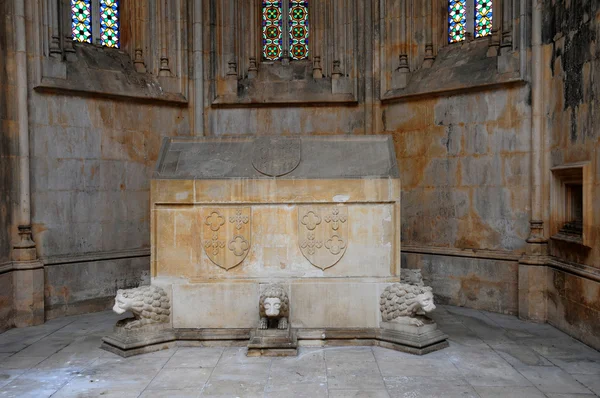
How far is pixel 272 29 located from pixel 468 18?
3.78 metres

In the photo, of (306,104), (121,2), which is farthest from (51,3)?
(306,104)

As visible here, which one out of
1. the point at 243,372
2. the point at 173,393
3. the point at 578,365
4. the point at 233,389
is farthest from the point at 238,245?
the point at 578,365

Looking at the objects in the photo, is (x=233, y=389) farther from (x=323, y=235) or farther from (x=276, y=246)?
(x=323, y=235)

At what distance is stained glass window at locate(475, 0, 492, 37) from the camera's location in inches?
349

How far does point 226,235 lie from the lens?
6.32 m

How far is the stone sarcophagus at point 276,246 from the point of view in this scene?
6.29 metres

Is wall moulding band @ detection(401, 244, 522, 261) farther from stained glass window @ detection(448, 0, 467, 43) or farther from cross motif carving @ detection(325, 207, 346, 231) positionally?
stained glass window @ detection(448, 0, 467, 43)

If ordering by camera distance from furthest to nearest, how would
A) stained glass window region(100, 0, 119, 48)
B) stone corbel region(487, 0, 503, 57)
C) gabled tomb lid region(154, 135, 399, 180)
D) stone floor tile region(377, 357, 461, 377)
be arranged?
stained glass window region(100, 0, 119, 48)
stone corbel region(487, 0, 503, 57)
gabled tomb lid region(154, 135, 399, 180)
stone floor tile region(377, 357, 461, 377)

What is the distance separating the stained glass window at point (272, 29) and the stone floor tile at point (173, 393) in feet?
24.1

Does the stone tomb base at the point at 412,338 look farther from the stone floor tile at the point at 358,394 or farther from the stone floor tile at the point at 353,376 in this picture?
the stone floor tile at the point at 358,394

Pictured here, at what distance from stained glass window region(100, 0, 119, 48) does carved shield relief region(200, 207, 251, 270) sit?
502 cm

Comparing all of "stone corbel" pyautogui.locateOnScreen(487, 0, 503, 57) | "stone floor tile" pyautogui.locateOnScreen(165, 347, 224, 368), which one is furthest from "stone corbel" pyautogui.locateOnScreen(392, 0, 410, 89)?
"stone floor tile" pyautogui.locateOnScreen(165, 347, 224, 368)

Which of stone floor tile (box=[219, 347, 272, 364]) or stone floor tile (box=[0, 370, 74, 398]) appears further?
stone floor tile (box=[219, 347, 272, 364])

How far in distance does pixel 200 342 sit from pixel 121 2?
6.74 m
